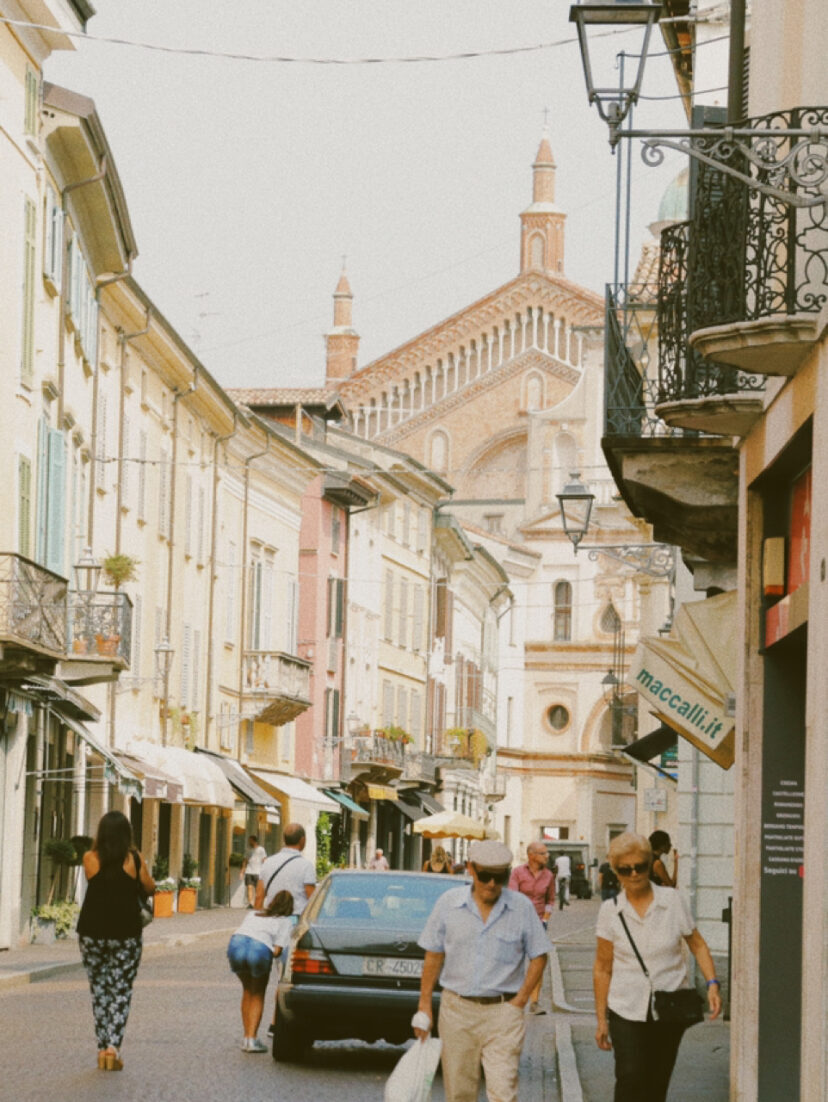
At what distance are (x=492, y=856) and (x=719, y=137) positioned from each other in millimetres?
3633

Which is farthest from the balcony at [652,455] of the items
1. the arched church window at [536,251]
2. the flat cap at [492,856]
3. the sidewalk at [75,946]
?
the arched church window at [536,251]

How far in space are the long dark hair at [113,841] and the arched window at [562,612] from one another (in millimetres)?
78791

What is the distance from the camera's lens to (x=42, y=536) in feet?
101

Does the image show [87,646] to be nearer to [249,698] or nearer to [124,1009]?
[124,1009]

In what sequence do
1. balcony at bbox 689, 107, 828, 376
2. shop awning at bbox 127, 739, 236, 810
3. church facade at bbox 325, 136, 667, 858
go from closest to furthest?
1. balcony at bbox 689, 107, 828, 376
2. shop awning at bbox 127, 739, 236, 810
3. church facade at bbox 325, 136, 667, 858

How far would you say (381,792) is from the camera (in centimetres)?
6769

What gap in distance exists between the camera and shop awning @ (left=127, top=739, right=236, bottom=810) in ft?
132

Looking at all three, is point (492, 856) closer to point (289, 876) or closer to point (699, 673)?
point (699, 673)

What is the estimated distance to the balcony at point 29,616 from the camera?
1053 inches

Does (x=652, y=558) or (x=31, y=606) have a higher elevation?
(x=652, y=558)

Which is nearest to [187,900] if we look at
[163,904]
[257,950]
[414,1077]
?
[163,904]

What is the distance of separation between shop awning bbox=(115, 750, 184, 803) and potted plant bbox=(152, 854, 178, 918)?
295 centimetres

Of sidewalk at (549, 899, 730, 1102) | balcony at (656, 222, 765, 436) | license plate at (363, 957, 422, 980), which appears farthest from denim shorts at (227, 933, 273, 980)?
balcony at (656, 222, 765, 436)

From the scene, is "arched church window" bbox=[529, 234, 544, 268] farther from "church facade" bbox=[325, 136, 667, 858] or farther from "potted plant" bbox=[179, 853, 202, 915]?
"potted plant" bbox=[179, 853, 202, 915]
